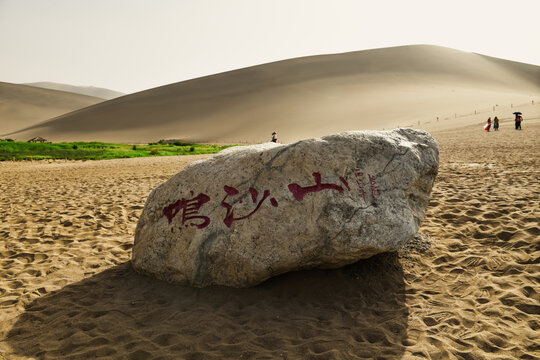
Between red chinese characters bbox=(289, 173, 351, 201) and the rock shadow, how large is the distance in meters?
1.16

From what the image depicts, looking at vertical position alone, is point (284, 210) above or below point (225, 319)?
above

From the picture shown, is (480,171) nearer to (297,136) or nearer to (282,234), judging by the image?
(282,234)

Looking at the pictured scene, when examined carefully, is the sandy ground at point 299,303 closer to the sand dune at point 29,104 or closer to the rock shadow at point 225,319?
the rock shadow at point 225,319

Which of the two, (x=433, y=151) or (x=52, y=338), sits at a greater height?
(x=433, y=151)

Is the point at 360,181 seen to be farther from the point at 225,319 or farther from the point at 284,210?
the point at 225,319

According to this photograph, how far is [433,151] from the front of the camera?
4.97m

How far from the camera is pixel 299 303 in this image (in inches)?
163

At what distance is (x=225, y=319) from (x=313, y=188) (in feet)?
5.78

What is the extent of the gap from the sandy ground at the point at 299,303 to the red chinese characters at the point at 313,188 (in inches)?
45.7

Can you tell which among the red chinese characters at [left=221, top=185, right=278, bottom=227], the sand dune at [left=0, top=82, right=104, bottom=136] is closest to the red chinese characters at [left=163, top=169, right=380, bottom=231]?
the red chinese characters at [left=221, top=185, right=278, bottom=227]

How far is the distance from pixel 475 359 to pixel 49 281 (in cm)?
503

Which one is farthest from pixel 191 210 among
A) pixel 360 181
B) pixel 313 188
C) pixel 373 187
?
pixel 373 187

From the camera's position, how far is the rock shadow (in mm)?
3338

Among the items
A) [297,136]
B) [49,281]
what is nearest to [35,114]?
[297,136]
